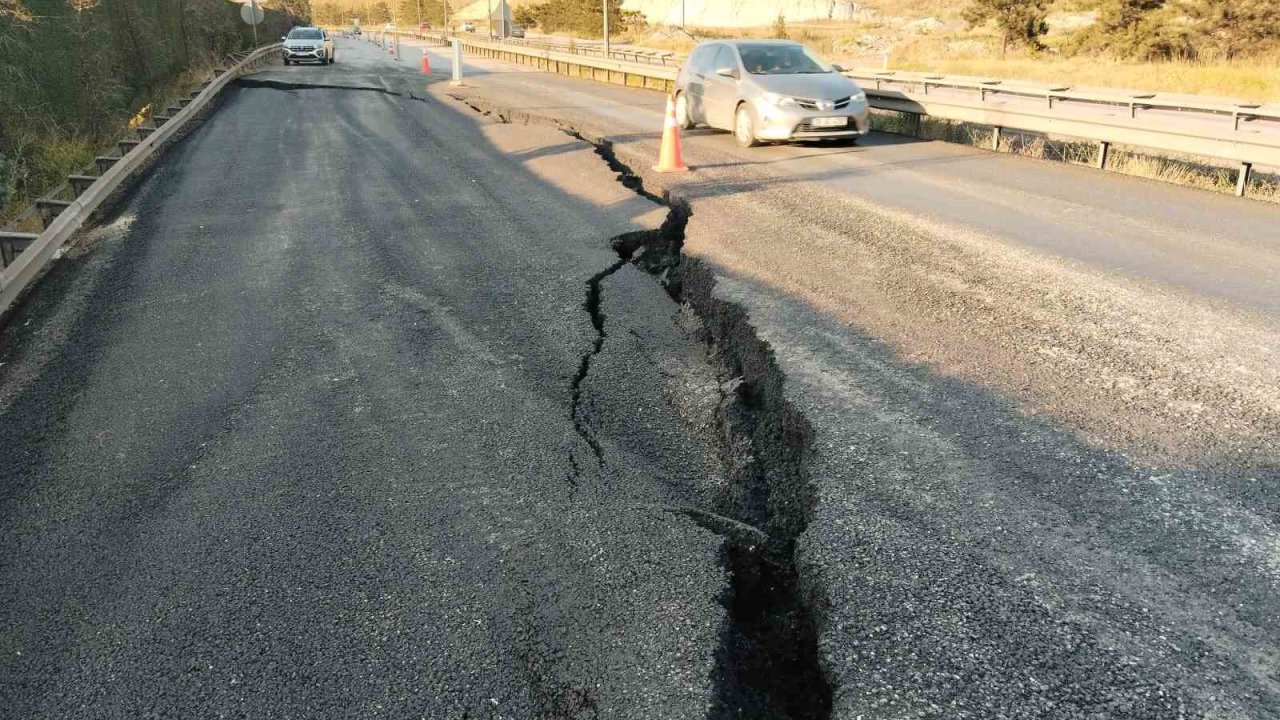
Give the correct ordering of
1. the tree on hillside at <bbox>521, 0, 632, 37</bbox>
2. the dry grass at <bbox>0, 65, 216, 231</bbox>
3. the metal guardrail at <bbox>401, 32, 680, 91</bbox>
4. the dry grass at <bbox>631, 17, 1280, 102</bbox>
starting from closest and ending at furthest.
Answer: the dry grass at <bbox>0, 65, 216, 231</bbox> < the dry grass at <bbox>631, 17, 1280, 102</bbox> < the metal guardrail at <bbox>401, 32, 680, 91</bbox> < the tree on hillside at <bbox>521, 0, 632, 37</bbox>

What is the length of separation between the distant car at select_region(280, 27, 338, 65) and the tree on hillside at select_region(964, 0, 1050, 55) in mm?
29953

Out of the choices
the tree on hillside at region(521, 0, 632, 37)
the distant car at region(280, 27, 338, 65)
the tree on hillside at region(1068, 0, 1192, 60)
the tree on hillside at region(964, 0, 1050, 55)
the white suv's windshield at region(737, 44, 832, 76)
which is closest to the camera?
the white suv's windshield at region(737, 44, 832, 76)

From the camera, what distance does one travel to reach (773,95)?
12180 millimetres

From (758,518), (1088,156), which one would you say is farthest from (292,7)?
(758,518)

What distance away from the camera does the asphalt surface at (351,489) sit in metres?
2.46

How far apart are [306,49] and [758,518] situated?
108ft

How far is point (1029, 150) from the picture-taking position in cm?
1218

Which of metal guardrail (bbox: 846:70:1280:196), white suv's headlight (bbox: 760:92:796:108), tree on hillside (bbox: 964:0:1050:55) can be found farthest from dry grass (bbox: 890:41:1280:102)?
white suv's headlight (bbox: 760:92:796:108)

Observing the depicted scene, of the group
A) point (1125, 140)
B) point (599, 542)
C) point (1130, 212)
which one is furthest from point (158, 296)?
point (1125, 140)

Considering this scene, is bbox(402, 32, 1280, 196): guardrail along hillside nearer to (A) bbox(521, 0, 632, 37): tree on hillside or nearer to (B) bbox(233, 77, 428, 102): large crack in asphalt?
(B) bbox(233, 77, 428, 102): large crack in asphalt

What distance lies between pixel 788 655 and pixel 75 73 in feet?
43.6

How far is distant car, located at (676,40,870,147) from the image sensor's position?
1208 cm

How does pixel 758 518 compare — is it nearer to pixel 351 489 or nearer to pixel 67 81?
pixel 351 489

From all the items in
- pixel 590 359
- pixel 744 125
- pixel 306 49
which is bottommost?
pixel 590 359
